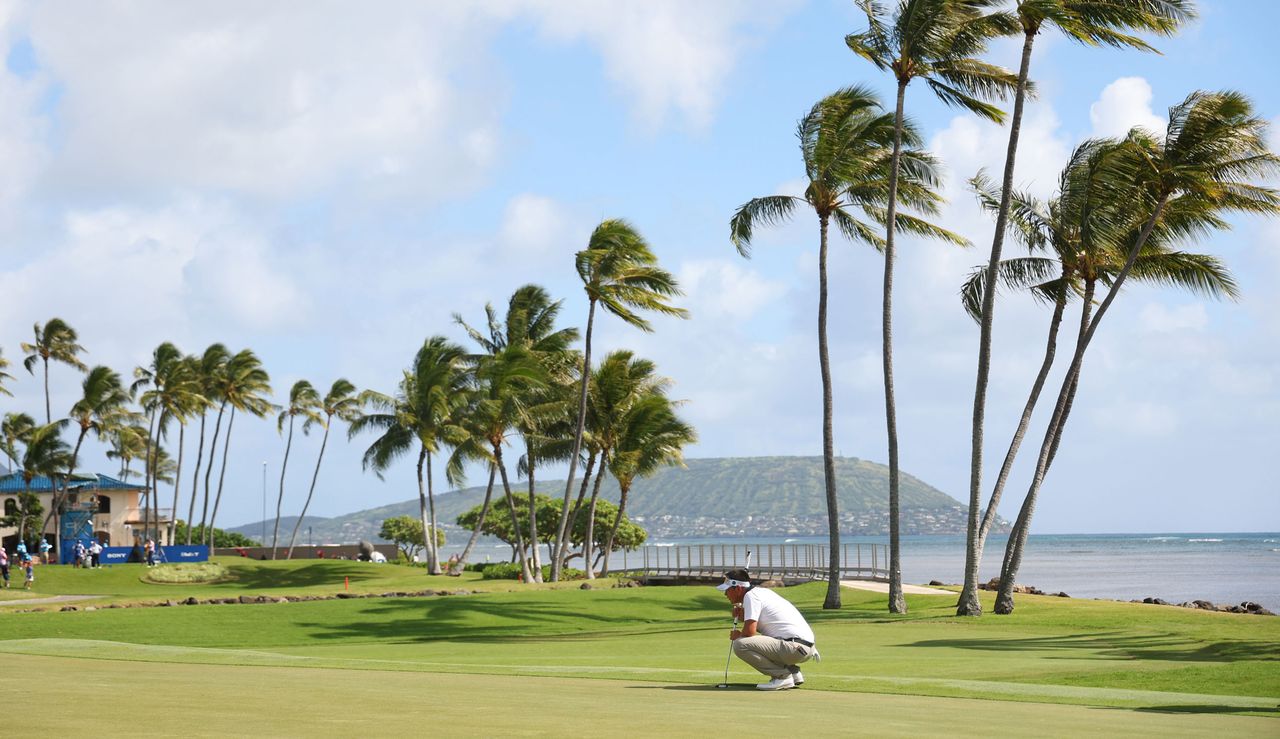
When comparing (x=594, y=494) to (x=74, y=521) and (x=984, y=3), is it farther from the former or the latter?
(x=74, y=521)

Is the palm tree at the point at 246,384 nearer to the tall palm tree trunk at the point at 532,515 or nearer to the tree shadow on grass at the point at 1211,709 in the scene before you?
the tall palm tree trunk at the point at 532,515

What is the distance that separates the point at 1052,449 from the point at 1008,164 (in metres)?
7.32

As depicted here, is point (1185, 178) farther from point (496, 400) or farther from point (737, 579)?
point (496, 400)

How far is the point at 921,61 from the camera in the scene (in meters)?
30.6

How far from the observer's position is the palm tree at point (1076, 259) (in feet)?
93.0

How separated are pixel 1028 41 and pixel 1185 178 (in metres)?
4.88

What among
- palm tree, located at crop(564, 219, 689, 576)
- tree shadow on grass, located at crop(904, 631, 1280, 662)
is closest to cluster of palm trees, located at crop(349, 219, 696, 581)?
palm tree, located at crop(564, 219, 689, 576)

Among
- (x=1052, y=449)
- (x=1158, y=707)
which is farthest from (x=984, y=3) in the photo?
(x=1158, y=707)

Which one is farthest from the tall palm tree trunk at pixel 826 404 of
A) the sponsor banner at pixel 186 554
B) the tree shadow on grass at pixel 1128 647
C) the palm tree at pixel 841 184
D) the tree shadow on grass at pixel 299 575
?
the sponsor banner at pixel 186 554

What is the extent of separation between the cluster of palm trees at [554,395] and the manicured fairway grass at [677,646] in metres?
11.0

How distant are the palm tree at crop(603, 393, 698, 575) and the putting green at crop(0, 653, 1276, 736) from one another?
1540 inches

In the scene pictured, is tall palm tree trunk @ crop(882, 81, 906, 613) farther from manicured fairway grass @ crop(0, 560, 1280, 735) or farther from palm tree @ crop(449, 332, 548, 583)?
palm tree @ crop(449, 332, 548, 583)

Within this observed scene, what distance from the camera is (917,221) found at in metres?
34.2

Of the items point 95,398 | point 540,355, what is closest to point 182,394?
point 95,398
